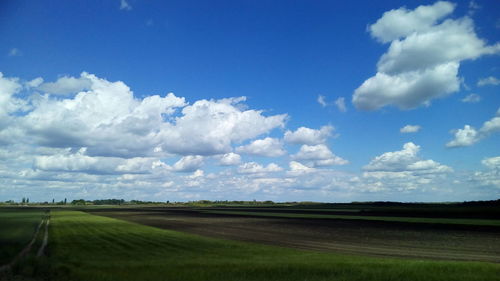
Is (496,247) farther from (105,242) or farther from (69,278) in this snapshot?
(105,242)

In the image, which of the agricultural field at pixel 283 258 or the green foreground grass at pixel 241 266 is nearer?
the green foreground grass at pixel 241 266

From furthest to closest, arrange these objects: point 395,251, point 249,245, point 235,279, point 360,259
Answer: point 249,245 → point 395,251 → point 360,259 → point 235,279

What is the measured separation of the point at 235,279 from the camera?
2242 centimetres

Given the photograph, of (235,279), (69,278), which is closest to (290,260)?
(235,279)

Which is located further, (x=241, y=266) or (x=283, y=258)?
(x=283, y=258)

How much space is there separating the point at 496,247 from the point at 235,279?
23.9 metres

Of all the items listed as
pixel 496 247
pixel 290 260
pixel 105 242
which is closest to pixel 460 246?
pixel 496 247

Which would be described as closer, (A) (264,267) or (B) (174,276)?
(B) (174,276)

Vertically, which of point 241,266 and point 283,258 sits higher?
point 241,266

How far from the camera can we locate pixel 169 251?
34938mm

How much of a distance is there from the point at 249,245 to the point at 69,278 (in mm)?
19150

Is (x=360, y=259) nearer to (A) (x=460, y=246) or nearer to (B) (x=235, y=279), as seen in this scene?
(B) (x=235, y=279)

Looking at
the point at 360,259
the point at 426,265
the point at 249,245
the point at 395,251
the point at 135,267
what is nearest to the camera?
the point at 426,265

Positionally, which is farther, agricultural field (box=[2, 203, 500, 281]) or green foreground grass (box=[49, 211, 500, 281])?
agricultural field (box=[2, 203, 500, 281])
